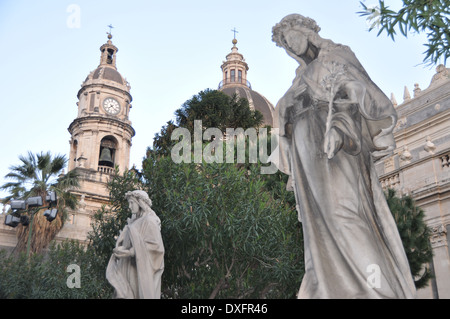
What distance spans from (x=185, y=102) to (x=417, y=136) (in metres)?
13.0

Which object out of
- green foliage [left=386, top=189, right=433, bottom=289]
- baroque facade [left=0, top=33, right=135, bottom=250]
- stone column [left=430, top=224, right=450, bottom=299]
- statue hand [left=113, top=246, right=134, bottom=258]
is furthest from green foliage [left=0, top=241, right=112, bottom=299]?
baroque facade [left=0, top=33, right=135, bottom=250]

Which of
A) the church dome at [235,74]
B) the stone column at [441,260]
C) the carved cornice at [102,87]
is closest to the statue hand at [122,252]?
the stone column at [441,260]

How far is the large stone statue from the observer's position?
14.7 ft

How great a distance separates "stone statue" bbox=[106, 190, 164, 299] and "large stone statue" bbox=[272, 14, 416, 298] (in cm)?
206

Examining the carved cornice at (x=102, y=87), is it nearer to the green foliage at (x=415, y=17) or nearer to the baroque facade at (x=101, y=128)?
the baroque facade at (x=101, y=128)

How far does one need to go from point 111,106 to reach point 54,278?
35.9 meters

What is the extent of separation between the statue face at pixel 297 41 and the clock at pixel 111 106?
155 feet

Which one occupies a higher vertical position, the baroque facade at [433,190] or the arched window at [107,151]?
the arched window at [107,151]

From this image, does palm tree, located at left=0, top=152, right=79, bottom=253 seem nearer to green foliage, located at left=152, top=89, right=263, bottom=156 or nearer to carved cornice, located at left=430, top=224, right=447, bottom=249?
green foliage, located at left=152, top=89, right=263, bottom=156

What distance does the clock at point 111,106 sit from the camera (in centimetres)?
5119

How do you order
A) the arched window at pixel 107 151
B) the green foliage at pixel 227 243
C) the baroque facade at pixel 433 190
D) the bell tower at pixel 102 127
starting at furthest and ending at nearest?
the arched window at pixel 107 151, the bell tower at pixel 102 127, the baroque facade at pixel 433 190, the green foliage at pixel 227 243

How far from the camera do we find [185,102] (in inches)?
1148
